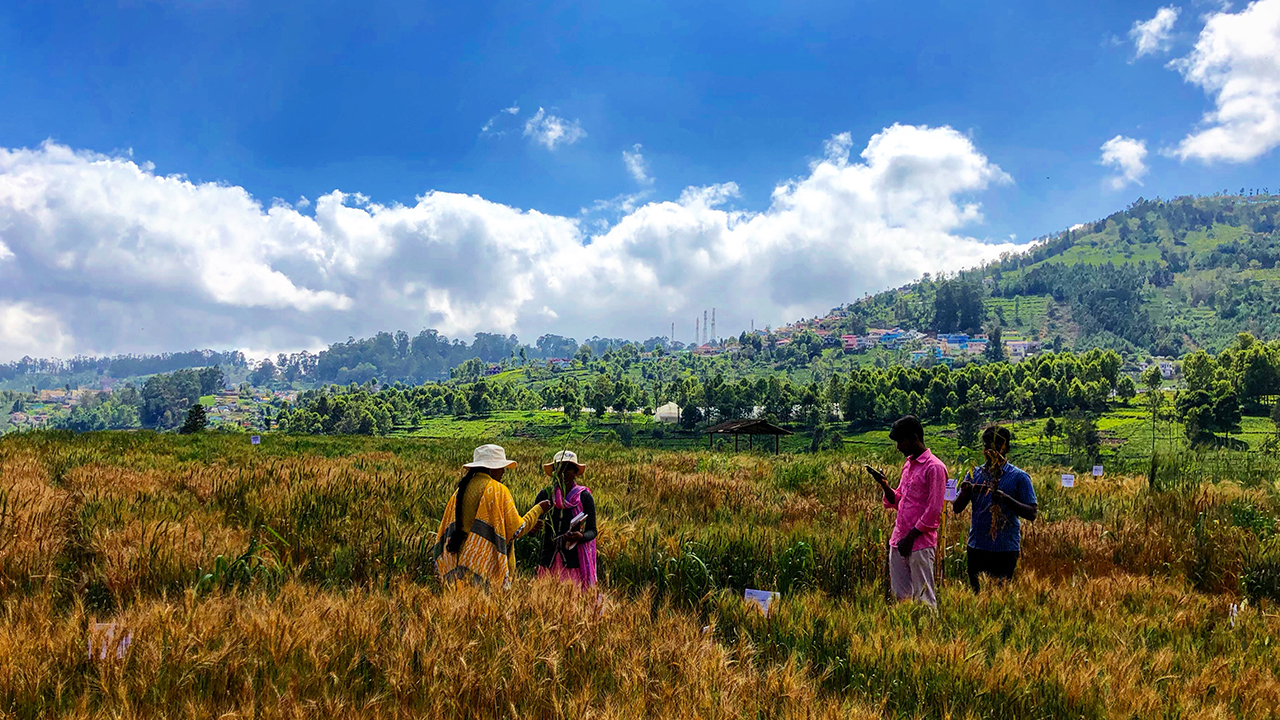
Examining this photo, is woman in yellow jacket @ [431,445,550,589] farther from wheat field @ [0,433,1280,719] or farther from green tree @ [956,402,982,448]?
green tree @ [956,402,982,448]

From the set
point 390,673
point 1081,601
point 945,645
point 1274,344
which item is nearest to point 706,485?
point 1081,601

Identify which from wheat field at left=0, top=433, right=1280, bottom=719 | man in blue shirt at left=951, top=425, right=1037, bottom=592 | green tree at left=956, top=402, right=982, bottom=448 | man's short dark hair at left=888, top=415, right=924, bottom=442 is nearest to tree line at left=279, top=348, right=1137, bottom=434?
green tree at left=956, top=402, right=982, bottom=448

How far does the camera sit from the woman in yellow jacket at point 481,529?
485 centimetres

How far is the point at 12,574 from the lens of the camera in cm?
374

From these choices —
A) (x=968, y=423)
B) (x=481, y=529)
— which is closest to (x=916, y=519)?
(x=481, y=529)

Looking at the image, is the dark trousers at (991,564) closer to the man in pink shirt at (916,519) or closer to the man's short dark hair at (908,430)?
the man in pink shirt at (916,519)

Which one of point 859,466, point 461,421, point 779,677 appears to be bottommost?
point 461,421

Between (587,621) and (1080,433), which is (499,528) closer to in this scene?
(587,621)

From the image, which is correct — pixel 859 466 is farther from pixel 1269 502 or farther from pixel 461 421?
pixel 461 421

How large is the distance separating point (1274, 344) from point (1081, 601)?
173005 millimetres

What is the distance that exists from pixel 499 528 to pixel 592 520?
0.79 metres

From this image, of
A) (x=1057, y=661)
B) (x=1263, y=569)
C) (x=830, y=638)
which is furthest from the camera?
(x=1263, y=569)

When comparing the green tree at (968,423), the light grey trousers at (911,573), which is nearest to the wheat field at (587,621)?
the light grey trousers at (911,573)

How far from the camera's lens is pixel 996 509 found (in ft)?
17.9
